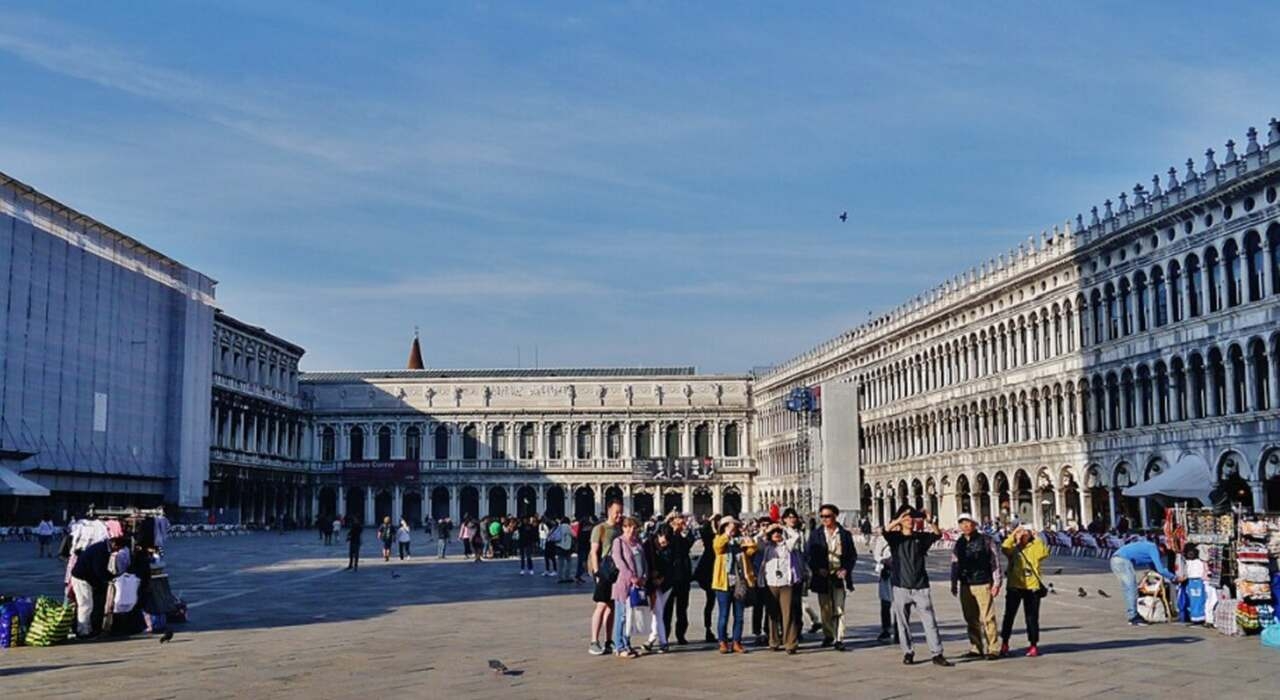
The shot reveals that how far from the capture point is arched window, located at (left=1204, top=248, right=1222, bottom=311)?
114ft

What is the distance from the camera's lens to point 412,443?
92188 mm

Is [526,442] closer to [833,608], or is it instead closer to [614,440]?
[614,440]

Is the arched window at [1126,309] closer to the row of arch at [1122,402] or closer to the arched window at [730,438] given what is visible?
the row of arch at [1122,402]

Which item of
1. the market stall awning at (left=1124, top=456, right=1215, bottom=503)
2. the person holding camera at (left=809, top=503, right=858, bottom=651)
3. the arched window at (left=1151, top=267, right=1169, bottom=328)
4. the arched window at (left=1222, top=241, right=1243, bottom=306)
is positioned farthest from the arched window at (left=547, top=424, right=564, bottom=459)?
the person holding camera at (left=809, top=503, right=858, bottom=651)

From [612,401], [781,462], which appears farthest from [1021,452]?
[612,401]

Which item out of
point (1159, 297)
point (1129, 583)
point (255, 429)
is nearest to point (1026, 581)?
point (1129, 583)

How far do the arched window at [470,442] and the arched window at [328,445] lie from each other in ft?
29.9

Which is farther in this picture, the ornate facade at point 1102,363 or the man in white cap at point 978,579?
the ornate facade at point 1102,363

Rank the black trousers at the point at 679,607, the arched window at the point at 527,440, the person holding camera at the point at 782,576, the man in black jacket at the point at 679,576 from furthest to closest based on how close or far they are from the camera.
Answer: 1. the arched window at the point at 527,440
2. the black trousers at the point at 679,607
3. the man in black jacket at the point at 679,576
4. the person holding camera at the point at 782,576

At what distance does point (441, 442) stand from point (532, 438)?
6603 mm

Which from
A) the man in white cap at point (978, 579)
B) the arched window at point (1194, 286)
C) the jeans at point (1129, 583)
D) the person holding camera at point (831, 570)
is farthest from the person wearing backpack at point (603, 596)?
the arched window at point (1194, 286)

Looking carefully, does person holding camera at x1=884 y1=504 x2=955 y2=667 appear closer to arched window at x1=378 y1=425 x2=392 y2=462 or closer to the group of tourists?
the group of tourists

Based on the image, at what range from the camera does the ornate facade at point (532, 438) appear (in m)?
90.8

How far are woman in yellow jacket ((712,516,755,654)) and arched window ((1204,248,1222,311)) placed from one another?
83.6 ft
